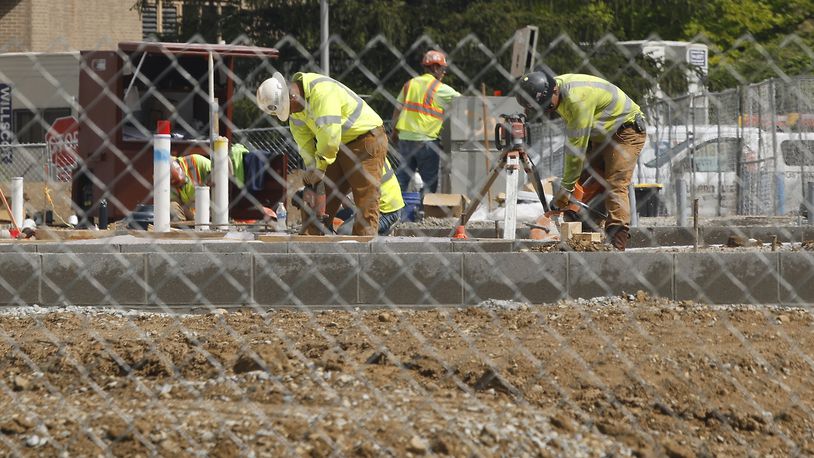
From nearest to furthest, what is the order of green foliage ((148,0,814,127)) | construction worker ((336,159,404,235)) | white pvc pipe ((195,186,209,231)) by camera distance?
construction worker ((336,159,404,235))
white pvc pipe ((195,186,209,231))
green foliage ((148,0,814,127))

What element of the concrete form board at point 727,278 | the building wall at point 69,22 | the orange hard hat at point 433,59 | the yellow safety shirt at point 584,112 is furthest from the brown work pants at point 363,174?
the building wall at point 69,22

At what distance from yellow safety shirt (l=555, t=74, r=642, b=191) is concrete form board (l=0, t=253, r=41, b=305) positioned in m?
3.88

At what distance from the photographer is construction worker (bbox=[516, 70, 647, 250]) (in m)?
10.0

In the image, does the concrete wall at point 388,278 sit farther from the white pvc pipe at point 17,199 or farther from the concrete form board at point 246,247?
the white pvc pipe at point 17,199

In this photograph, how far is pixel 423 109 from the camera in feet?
46.9

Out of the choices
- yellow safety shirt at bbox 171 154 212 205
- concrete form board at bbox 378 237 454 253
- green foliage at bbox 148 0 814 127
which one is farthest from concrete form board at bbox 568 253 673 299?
green foliage at bbox 148 0 814 127

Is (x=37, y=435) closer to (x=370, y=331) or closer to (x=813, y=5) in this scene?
(x=370, y=331)

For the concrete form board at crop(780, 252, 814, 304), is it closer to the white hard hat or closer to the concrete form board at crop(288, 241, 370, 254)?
the concrete form board at crop(288, 241, 370, 254)

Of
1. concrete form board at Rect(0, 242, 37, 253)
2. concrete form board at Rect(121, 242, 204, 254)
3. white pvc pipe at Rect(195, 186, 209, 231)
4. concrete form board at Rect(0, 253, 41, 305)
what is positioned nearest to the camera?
concrete form board at Rect(0, 253, 41, 305)

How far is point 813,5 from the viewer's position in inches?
1555

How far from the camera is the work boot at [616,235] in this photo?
10.6 metres

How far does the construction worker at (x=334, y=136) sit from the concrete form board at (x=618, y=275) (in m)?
2.35

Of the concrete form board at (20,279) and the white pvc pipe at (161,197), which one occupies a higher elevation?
the white pvc pipe at (161,197)

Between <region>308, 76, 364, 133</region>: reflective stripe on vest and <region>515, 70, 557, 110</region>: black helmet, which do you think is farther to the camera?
<region>308, 76, 364, 133</region>: reflective stripe on vest
